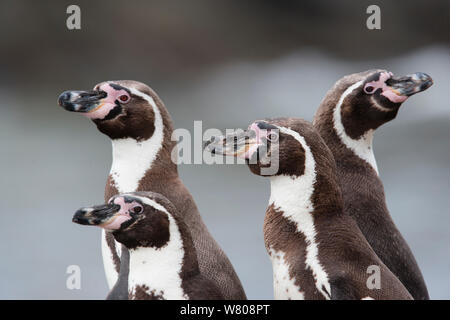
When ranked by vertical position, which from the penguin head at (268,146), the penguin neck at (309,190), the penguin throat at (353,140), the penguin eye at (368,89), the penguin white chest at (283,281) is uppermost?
the penguin eye at (368,89)

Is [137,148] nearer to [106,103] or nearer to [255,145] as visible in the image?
[106,103]

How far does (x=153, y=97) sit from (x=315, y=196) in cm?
45

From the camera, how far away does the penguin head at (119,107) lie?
5.02 ft

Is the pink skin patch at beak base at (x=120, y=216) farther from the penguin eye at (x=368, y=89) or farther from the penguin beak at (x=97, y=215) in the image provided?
the penguin eye at (x=368, y=89)

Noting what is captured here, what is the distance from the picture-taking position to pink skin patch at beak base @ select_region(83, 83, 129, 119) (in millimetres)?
1536

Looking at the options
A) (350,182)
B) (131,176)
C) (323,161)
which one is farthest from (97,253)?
(323,161)

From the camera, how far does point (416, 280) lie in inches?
62.4

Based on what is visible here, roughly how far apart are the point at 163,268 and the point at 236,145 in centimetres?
26

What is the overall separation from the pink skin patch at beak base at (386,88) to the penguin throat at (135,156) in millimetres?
464

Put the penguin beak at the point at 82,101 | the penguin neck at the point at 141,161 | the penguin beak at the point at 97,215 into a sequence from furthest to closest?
the penguin neck at the point at 141,161 → the penguin beak at the point at 82,101 → the penguin beak at the point at 97,215

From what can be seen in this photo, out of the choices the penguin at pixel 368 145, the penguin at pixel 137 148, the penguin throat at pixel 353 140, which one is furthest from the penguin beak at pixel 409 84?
the penguin at pixel 137 148

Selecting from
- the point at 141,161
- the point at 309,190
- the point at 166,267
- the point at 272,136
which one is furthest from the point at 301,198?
the point at 141,161

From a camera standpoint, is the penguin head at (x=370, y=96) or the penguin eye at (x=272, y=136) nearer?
the penguin eye at (x=272, y=136)

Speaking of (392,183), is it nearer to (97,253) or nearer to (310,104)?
(310,104)
